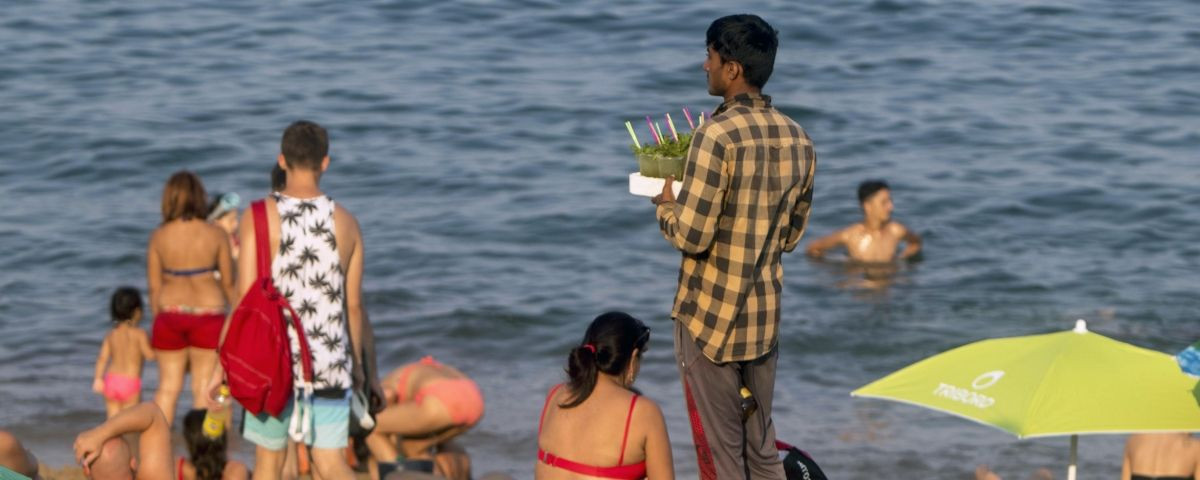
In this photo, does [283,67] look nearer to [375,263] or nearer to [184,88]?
[184,88]

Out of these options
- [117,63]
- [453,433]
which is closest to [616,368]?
[453,433]

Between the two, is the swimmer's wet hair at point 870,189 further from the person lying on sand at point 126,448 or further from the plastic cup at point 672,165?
the plastic cup at point 672,165

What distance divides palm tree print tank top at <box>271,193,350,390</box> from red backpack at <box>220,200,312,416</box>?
0.16ft

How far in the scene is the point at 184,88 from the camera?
63.1ft

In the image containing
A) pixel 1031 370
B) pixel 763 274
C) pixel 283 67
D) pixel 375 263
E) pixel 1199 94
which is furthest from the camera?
pixel 283 67

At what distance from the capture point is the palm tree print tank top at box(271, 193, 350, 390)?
17.6ft

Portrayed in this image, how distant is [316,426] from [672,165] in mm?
1655

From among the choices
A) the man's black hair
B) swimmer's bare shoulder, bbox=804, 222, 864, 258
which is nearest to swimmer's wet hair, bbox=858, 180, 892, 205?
swimmer's bare shoulder, bbox=804, 222, 864, 258

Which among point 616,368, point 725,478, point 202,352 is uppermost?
point 616,368

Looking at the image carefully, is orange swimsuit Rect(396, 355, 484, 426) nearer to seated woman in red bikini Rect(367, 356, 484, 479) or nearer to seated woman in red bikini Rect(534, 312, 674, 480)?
seated woman in red bikini Rect(367, 356, 484, 479)

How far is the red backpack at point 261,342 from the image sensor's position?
5.34 m

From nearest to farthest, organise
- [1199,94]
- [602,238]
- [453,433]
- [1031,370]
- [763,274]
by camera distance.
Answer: [763,274] < [1031,370] < [453,433] < [602,238] < [1199,94]

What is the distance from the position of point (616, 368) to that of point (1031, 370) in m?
1.89

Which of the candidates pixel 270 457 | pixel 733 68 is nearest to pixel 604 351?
pixel 733 68
